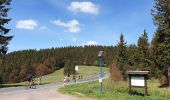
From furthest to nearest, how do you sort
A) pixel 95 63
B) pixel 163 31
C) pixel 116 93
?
pixel 95 63 → pixel 163 31 → pixel 116 93

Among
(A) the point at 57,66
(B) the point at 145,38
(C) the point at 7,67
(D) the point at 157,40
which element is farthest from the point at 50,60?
(D) the point at 157,40

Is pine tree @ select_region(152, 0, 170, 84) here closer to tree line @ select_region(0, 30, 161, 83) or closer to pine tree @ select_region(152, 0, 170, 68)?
pine tree @ select_region(152, 0, 170, 68)

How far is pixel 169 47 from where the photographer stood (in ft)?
132

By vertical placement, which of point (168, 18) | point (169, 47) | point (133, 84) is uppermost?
point (168, 18)

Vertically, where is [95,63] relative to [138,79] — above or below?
above

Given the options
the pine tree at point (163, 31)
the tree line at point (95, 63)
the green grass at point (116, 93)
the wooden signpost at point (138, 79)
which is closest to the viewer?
the green grass at point (116, 93)

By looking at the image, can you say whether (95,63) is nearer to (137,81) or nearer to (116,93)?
(137,81)

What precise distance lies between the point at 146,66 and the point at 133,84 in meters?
30.4

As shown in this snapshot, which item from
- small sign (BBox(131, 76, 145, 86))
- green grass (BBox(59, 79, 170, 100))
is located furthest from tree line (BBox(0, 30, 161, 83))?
small sign (BBox(131, 76, 145, 86))

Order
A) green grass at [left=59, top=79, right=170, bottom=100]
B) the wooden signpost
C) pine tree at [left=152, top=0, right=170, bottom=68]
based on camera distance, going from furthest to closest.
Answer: pine tree at [left=152, top=0, right=170, bottom=68] → the wooden signpost → green grass at [left=59, top=79, right=170, bottom=100]

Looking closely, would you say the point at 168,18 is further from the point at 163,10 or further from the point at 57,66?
the point at 57,66

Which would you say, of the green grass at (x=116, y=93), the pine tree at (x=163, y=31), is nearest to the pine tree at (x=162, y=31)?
the pine tree at (x=163, y=31)

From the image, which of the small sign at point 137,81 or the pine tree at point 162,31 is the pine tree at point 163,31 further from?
the small sign at point 137,81

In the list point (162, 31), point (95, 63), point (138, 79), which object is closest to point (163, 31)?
point (162, 31)
